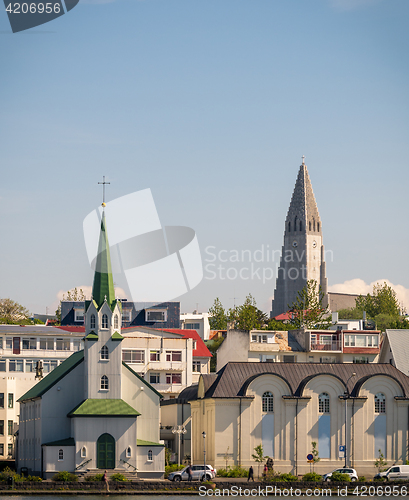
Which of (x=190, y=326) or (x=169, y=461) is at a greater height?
(x=190, y=326)

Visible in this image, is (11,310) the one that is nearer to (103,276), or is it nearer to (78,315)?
(78,315)

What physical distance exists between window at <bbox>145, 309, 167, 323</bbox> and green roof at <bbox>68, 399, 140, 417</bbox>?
65123 millimetres

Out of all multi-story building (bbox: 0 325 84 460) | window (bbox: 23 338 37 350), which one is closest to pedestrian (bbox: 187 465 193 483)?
multi-story building (bbox: 0 325 84 460)

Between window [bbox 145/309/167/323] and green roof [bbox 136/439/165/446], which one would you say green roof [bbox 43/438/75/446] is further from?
window [bbox 145/309/167/323]

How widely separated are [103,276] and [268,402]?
19.4 meters

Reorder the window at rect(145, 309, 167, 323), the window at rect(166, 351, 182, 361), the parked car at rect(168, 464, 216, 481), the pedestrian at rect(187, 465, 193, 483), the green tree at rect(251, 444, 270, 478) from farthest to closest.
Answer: the window at rect(145, 309, 167, 323) < the window at rect(166, 351, 182, 361) < the green tree at rect(251, 444, 270, 478) < the parked car at rect(168, 464, 216, 481) < the pedestrian at rect(187, 465, 193, 483)

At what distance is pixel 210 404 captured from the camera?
89.8 m

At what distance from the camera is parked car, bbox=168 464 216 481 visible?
7800 cm

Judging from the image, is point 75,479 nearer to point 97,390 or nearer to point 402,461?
point 97,390

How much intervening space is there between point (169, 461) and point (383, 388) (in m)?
21.6

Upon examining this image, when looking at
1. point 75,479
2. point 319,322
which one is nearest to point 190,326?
point 319,322

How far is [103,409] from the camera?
80562 millimetres

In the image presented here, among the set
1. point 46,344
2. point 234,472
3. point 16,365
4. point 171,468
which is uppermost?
point 46,344

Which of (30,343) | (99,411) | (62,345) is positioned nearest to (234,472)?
(99,411)
